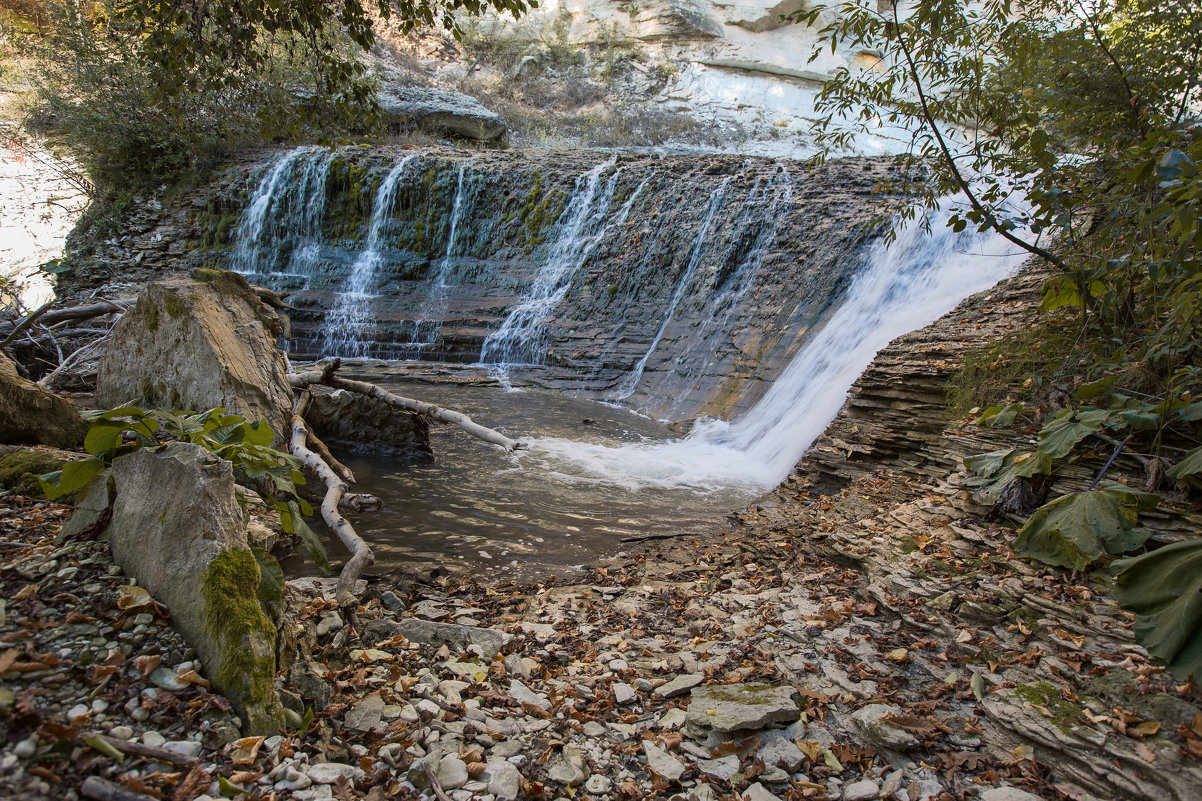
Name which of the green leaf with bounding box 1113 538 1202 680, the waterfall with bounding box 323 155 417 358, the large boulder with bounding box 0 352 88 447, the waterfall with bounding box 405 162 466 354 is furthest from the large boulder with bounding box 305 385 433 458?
the waterfall with bounding box 323 155 417 358

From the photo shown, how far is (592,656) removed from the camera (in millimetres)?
3133

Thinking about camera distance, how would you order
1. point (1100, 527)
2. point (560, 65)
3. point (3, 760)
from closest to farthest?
point (3, 760)
point (1100, 527)
point (560, 65)

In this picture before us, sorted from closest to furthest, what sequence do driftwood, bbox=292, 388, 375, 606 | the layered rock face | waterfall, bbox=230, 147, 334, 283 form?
driftwood, bbox=292, 388, 375, 606 < the layered rock face < waterfall, bbox=230, 147, 334, 283

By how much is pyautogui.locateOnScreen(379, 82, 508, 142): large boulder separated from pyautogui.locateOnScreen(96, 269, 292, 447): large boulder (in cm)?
1726

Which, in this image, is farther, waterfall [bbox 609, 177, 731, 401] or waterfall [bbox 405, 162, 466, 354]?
waterfall [bbox 405, 162, 466, 354]

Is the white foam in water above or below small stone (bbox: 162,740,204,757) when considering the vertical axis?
above

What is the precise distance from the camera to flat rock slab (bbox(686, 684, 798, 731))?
247 cm

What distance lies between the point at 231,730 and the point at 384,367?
10.6 m

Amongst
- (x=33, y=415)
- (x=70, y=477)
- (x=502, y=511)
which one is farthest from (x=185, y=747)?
(x=502, y=511)

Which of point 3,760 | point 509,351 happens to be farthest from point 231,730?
point 509,351

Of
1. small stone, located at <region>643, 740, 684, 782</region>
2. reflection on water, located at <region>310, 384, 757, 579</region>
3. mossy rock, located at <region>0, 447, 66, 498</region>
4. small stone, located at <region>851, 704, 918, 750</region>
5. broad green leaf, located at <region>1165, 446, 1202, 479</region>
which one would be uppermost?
broad green leaf, located at <region>1165, 446, 1202, 479</region>

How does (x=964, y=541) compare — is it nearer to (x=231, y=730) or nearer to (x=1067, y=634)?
(x=1067, y=634)

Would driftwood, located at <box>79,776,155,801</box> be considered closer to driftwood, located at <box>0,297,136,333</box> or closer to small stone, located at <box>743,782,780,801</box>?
small stone, located at <box>743,782,780,801</box>

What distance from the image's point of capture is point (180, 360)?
4504 millimetres
